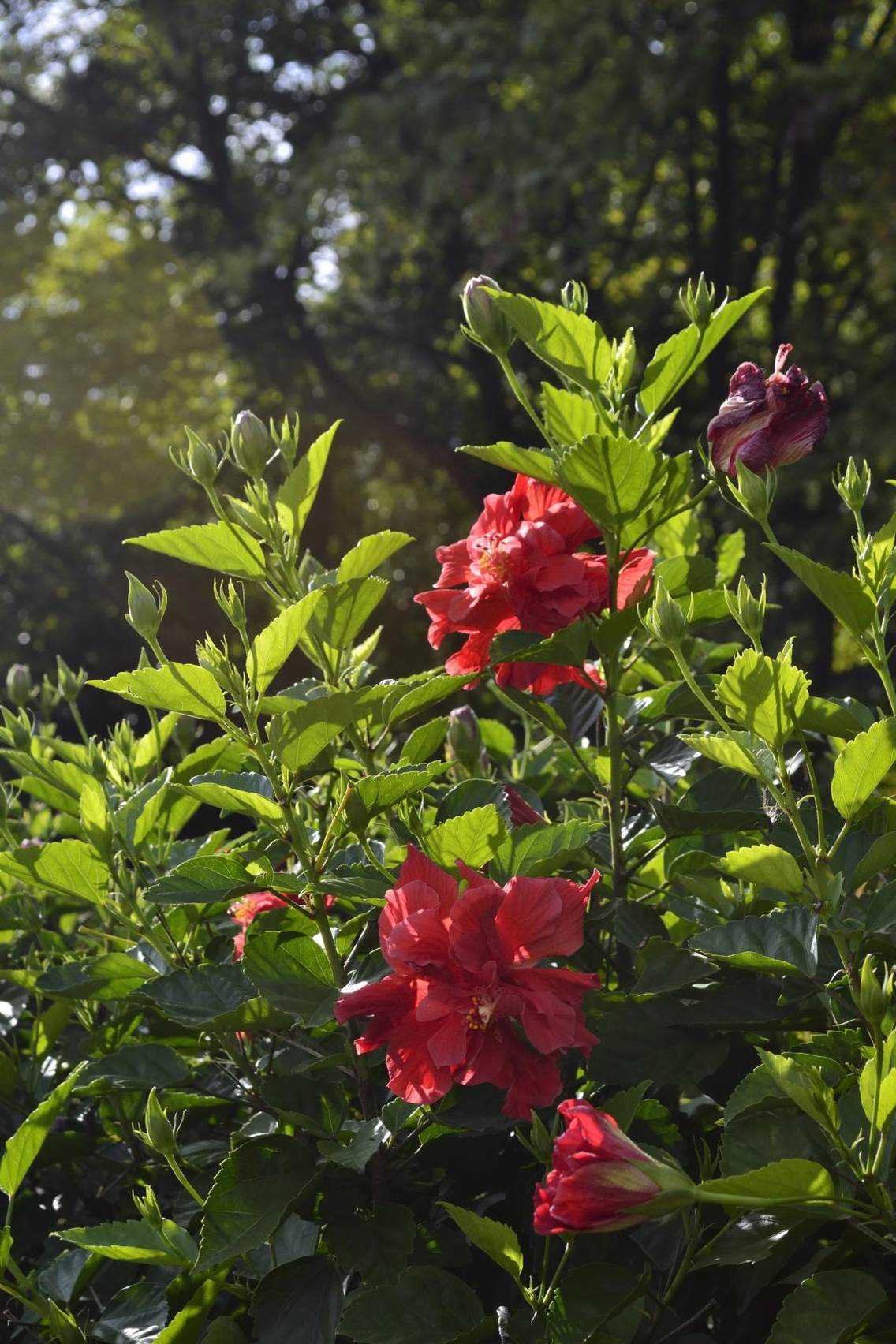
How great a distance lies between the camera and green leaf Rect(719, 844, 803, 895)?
2.77 ft

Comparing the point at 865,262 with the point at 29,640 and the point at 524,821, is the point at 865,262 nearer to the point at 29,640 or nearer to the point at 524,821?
the point at 29,640

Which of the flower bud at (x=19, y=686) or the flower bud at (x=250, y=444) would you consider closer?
the flower bud at (x=250, y=444)

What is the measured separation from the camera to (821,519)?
817 centimetres

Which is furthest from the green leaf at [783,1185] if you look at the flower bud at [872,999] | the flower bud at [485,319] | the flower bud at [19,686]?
the flower bud at [19,686]

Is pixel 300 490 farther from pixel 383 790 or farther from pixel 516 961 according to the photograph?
pixel 516 961

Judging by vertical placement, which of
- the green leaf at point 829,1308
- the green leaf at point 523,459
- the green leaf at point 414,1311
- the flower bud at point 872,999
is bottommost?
the green leaf at point 414,1311

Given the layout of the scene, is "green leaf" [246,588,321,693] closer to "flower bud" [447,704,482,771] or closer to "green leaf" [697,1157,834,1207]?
"flower bud" [447,704,482,771]

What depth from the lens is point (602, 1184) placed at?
2.37ft

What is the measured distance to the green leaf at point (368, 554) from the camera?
3.49 feet

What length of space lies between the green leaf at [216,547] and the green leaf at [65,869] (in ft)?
0.92

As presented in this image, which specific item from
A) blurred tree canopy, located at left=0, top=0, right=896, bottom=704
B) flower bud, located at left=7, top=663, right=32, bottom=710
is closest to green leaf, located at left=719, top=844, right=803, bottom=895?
flower bud, located at left=7, top=663, right=32, bottom=710

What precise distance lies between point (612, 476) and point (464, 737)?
0.35 metres

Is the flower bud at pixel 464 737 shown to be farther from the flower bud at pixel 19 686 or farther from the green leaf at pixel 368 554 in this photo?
the flower bud at pixel 19 686

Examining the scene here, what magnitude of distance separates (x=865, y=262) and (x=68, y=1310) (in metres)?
9.03
